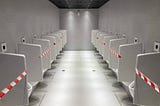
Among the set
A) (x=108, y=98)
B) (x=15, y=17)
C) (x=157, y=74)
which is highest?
(x=15, y=17)

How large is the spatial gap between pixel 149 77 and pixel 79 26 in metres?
9.52

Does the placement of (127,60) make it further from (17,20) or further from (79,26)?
(79,26)

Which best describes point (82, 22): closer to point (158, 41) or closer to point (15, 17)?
point (15, 17)

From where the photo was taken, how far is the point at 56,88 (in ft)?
15.3

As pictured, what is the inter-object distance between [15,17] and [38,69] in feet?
3.68

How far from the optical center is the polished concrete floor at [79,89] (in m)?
3.84

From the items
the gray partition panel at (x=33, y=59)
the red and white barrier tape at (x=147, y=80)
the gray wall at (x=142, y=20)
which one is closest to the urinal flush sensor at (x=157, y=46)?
the gray wall at (x=142, y=20)

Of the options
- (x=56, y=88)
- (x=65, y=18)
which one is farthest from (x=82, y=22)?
(x=56, y=88)

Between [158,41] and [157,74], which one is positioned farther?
[158,41]

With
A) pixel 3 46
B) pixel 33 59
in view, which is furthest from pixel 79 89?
pixel 3 46

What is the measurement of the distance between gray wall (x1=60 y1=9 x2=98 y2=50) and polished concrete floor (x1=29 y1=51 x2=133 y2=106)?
5710 mm

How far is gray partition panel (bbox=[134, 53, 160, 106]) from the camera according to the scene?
103 inches

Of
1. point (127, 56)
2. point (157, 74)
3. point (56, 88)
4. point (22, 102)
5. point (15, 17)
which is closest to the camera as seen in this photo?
point (157, 74)

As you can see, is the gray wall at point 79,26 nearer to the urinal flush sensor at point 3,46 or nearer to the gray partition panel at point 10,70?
the urinal flush sensor at point 3,46
